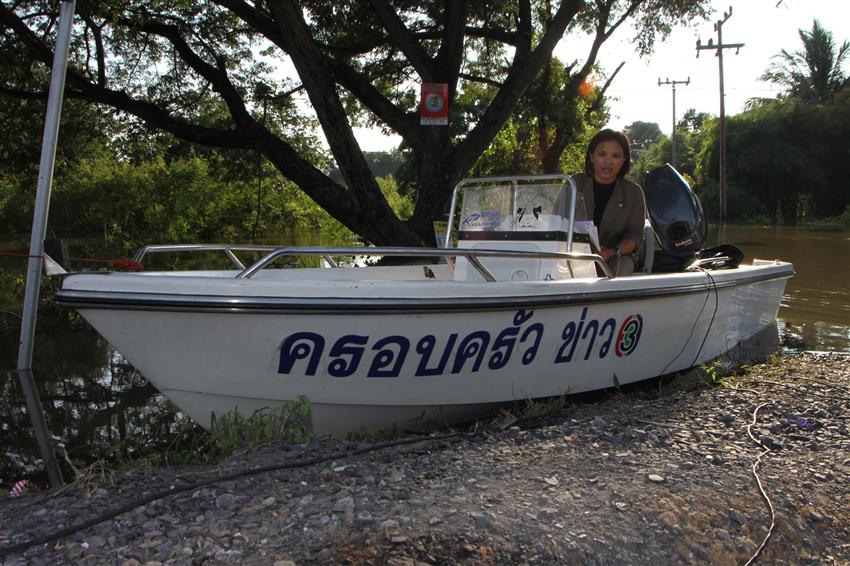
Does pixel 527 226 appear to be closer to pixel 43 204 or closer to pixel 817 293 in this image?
pixel 43 204

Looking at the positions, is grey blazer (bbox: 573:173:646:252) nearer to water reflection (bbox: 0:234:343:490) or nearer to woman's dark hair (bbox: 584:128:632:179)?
woman's dark hair (bbox: 584:128:632:179)

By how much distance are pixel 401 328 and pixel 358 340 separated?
25 cm

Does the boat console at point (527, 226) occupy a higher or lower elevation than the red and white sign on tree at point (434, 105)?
lower

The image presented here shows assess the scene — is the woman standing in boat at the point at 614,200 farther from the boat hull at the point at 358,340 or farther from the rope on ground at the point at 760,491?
the rope on ground at the point at 760,491

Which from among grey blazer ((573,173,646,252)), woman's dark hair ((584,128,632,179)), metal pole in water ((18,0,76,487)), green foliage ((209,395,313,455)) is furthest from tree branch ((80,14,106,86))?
green foliage ((209,395,313,455))

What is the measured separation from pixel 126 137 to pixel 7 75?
2.46m

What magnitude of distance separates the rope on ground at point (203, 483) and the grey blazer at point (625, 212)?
8.75ft

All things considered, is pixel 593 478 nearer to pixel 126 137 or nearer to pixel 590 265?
pixel 590 265

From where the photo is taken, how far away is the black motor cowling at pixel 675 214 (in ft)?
22.1

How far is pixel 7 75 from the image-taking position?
34.5 feet

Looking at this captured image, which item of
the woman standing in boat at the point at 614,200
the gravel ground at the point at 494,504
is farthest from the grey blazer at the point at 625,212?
the gravel ground at the point at 494,504

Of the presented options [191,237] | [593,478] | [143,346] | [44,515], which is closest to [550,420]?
[593,478]

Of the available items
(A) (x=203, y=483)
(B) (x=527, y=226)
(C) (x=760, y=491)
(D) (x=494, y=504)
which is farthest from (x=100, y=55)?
(C) (x=760, y=491)

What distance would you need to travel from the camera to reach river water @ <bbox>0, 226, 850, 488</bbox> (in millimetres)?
4422
